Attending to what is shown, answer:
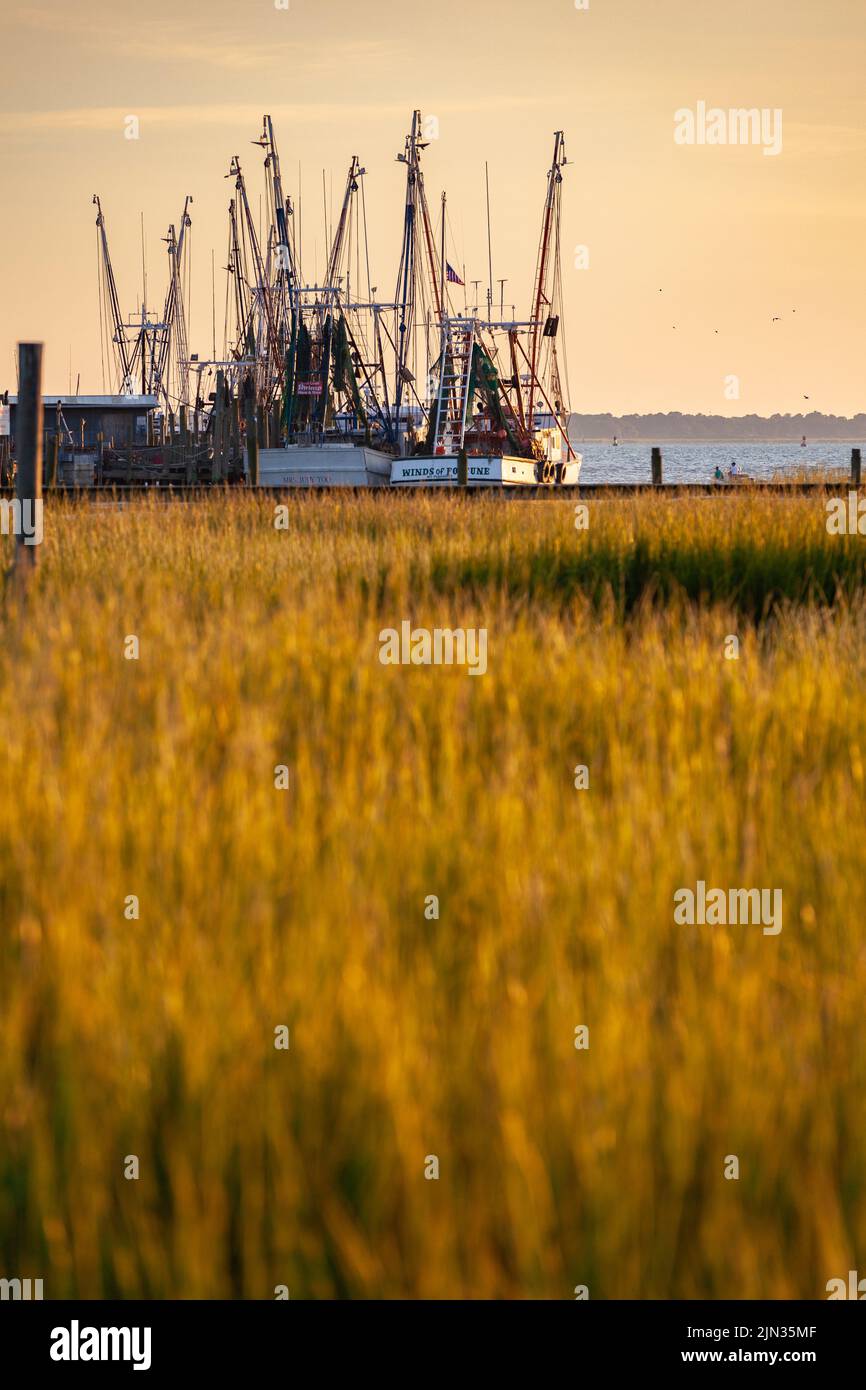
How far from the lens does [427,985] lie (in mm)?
2596

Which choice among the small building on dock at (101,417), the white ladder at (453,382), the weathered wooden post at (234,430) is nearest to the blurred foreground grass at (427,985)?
the weathered wooden post at (234,430)

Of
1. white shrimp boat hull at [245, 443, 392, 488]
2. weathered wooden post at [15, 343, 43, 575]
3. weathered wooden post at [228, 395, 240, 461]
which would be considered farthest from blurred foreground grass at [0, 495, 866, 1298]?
weathered wooden post at [228, 395, 240, 461]

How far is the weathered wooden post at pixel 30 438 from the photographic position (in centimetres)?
890

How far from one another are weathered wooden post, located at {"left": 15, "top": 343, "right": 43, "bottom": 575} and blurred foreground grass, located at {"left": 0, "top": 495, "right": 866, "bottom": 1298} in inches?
130

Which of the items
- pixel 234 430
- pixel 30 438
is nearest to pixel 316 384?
pixel 234 430

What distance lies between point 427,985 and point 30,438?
7.18 meters

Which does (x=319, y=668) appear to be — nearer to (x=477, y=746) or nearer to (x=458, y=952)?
(x=477, y=746)

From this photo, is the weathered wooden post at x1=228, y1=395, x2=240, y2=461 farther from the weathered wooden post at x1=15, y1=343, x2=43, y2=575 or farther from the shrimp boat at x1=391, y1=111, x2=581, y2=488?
the weathered wooden post at x1=15, y1=343, x2=43, y2=575

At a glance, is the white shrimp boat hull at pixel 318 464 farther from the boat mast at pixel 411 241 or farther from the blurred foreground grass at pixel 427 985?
the blurred foreground grass at pixel 427 985

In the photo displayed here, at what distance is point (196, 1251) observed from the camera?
1.92 metres

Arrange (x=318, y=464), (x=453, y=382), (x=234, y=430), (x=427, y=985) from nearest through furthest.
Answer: (x=427, y=985) < (x=318, y=464) < (x=234, y=430) < (x=453, y=382)

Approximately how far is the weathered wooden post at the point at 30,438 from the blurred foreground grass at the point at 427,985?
329cm

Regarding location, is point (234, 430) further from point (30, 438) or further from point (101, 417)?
point (30, 438)

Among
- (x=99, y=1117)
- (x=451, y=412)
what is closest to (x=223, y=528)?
(x=99, y=1117)
